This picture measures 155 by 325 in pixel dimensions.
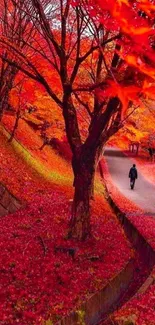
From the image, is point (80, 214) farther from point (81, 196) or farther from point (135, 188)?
point (135, 188)

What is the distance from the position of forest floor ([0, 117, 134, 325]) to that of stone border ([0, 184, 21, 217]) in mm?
277

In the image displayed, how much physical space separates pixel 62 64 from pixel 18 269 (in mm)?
5272

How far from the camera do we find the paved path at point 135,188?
22500 mm

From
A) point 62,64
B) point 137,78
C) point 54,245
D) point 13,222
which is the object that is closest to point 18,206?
point 13,222

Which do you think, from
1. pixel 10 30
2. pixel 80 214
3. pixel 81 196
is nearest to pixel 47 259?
pixel 80 214

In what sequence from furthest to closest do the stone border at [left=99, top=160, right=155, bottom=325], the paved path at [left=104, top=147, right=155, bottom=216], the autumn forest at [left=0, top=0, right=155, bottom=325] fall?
the paved path at [left=104, top=147, right=155, bottom=216]
the stone border at [left=99, top=160, right=155, bottom=325]
the autumn forest at [left=0, top=0, right=155, bottom=325]

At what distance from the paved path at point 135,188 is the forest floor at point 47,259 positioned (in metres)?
5.15

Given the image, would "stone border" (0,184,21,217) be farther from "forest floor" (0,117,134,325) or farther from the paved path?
the paved path

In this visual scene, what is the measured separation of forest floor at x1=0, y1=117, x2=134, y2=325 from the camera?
8250 millimetres

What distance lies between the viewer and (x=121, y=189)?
27.7 metres

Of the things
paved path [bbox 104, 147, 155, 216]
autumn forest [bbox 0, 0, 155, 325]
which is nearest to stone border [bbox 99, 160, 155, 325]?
autumn forest [bbox 0, 0, 155, 325]

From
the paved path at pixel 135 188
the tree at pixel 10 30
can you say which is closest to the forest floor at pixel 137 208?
the paved path at pixel 135 188

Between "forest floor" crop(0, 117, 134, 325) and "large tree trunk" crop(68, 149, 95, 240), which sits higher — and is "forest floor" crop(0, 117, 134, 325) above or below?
below

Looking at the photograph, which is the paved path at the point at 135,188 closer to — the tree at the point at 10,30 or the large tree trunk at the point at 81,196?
the large tree trunk at the point at 81,196
